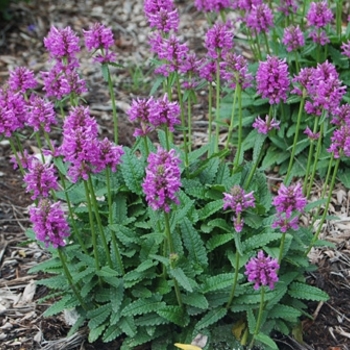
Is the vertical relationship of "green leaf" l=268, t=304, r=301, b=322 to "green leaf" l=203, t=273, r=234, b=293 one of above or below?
below

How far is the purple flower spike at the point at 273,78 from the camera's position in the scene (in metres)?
3.55

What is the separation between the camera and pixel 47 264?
156 inches

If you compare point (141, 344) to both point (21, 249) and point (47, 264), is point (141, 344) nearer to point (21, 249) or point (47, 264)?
point (47, 264)

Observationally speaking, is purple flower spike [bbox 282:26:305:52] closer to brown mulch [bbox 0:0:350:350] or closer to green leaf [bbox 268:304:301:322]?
brown mulch [bbox 0:0:350:350]

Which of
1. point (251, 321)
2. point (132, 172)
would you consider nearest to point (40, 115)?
point (132, 172)

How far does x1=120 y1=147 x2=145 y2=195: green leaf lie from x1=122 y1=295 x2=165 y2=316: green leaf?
2.23 feet

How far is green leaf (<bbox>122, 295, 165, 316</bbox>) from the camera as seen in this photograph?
12.1 feet

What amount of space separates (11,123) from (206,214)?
1217 mm

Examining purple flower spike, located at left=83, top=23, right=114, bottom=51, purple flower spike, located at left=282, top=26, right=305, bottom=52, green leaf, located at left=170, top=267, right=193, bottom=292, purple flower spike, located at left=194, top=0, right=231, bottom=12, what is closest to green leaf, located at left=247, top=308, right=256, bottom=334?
green leaf, located at left=170, top=267, right=193, bottom=292

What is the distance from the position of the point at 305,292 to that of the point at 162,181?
4.35ft

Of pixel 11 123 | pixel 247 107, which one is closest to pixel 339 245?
pixel 247 107

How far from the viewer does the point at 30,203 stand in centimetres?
534

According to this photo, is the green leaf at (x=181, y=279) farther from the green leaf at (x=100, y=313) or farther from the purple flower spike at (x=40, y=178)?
the purple flower spike at (x=40, y=178)

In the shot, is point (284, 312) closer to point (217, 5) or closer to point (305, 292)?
point (305, 292)
